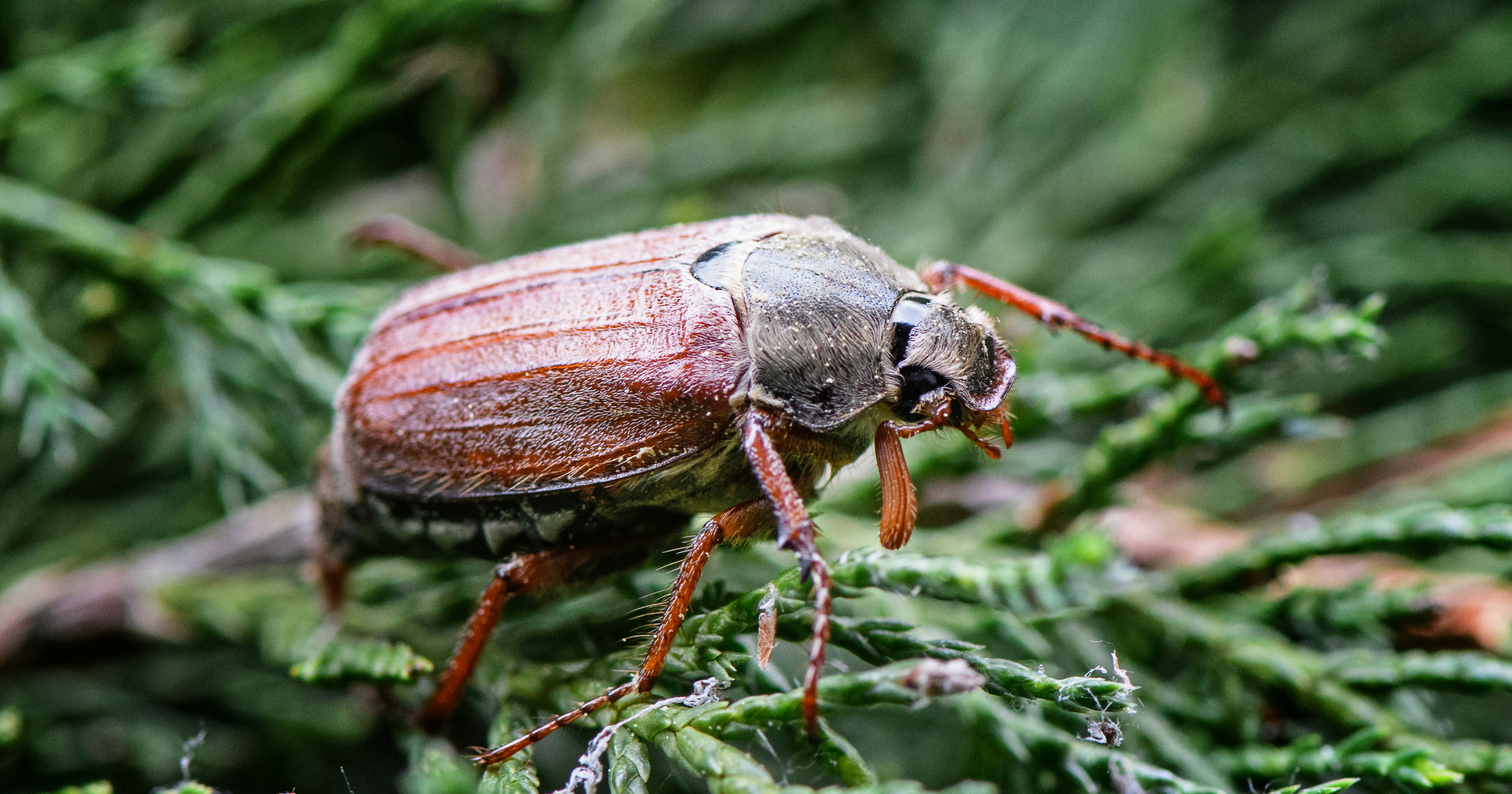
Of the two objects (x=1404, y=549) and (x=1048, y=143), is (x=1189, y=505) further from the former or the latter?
(x=1048, y=143)

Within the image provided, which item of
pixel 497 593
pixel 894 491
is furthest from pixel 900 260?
pixel 497 593

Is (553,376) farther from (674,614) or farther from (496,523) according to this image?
(674,614)

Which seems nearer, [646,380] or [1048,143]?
[646,380]

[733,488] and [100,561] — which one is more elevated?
[100,561]

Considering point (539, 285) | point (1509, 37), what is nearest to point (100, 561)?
point (539, 285)

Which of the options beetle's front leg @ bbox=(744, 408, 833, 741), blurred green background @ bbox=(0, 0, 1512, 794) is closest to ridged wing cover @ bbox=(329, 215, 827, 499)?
beetle's front leg @ bbox=(744, 408, 833, 741)

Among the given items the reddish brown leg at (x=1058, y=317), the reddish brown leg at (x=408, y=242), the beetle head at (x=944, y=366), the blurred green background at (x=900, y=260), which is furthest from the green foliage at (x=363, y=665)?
the reddish brown leg at (x=1058, y=317)
